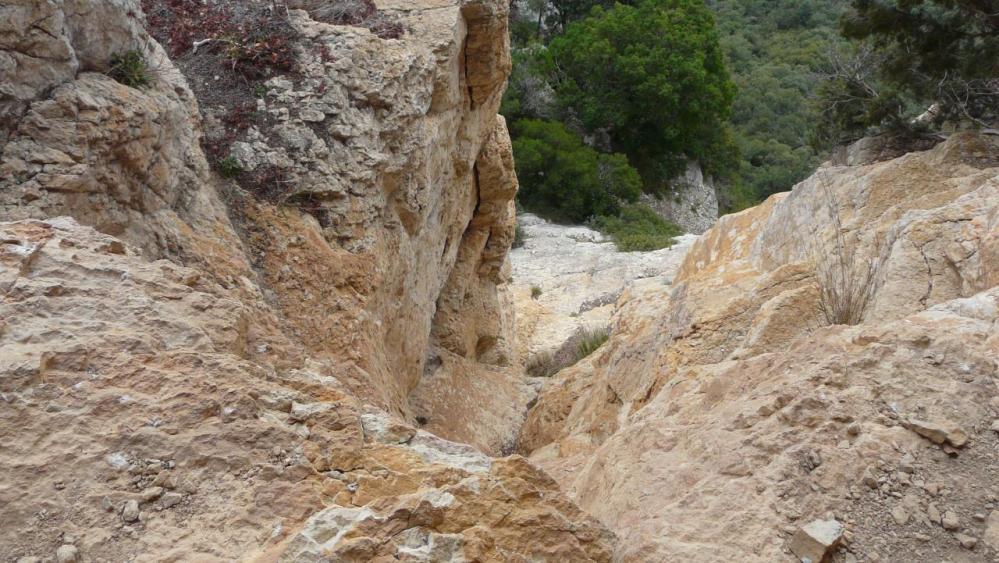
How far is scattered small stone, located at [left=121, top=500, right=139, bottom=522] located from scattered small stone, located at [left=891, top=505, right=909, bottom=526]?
2.33 meters

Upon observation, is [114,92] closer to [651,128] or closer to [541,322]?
[541,322]

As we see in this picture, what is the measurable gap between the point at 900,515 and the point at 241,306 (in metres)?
2.67

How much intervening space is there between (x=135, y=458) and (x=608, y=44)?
1141 inches

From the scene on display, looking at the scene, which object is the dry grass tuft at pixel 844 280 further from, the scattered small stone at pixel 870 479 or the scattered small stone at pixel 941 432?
the scattered small stone at pixel 870 479

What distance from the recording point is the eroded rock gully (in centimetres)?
256

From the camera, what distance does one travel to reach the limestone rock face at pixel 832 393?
2830 millimetres

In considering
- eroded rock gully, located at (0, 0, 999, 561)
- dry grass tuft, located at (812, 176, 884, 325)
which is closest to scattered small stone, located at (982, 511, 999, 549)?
eroded rock gully, located at (0, 0, 999, 561)

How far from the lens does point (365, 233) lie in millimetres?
6371

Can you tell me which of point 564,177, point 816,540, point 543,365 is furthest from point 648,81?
point 816,540

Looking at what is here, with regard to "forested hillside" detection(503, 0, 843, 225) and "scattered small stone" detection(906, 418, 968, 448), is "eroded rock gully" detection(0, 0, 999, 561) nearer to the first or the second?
"scattered small stone" detection(906, 418, 968, 448)

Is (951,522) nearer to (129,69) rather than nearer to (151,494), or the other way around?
(151,494)

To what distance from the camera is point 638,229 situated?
931 inches

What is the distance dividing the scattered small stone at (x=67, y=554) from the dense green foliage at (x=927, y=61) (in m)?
6.61

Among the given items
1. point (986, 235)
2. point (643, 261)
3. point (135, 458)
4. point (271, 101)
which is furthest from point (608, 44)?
point (135, 458)
